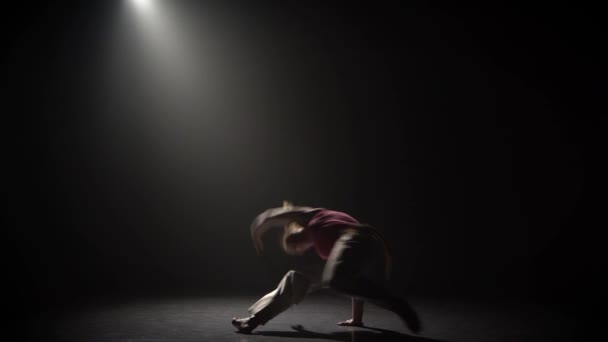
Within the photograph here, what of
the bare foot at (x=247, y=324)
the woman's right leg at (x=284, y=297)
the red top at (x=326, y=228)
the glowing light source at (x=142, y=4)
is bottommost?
the bare foot at (x=247, y=324)

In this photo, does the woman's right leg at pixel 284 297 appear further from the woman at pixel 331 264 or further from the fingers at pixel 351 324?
the fingers at pixel 351 324

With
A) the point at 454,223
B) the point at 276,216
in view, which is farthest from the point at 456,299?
the point at 276,216

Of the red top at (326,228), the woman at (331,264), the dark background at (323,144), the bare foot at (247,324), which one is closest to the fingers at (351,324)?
the woman at (331,264)

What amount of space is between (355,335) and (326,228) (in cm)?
65

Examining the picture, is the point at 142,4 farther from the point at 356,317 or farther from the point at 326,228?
the point at 356,317

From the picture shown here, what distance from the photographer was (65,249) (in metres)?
6.83

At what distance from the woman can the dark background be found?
10.6ft

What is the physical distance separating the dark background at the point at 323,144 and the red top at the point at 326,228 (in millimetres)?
3306

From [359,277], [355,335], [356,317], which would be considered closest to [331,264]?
[359,277]

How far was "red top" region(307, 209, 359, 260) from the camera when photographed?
3441 mm

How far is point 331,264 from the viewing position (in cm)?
322

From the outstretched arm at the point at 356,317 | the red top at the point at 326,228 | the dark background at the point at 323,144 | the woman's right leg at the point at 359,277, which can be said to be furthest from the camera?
the dark background at the point at 323,144

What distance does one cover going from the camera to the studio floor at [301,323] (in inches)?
133

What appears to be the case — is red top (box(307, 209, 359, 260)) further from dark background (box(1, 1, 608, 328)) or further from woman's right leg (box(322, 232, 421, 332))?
dark background (box(1, 1, 608, 328))
